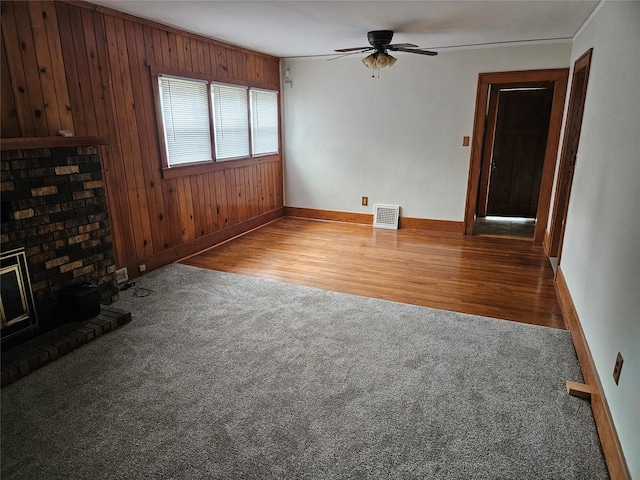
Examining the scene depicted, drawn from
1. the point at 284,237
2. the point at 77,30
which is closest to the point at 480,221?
the point at 284,237

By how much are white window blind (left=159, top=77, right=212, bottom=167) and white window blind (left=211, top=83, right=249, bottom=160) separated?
7.3 inches

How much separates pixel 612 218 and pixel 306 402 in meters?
1.98

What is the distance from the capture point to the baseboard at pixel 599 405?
1.62 metres

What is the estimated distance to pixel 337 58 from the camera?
18.3 ft

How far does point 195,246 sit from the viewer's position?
4.63 m

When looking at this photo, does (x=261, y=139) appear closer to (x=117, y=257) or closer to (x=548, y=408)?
(x=117, y=257)

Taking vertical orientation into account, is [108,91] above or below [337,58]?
below

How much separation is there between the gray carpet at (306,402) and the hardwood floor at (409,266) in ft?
1.28

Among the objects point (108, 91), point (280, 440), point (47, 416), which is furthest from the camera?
point (108, 91)

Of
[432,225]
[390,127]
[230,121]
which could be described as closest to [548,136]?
[432,225]

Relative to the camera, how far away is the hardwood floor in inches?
133

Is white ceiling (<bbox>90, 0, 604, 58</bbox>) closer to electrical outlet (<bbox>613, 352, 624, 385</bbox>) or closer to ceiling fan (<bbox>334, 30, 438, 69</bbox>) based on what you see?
ceiling fan (<bbox>334, 30, 438, 69</bbox>)

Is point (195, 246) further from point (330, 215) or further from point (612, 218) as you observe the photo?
point (612, 218)

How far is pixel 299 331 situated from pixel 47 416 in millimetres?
1531
